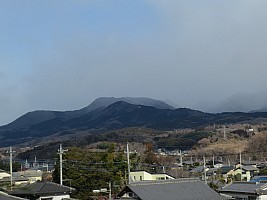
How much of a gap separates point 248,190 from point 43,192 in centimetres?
1160

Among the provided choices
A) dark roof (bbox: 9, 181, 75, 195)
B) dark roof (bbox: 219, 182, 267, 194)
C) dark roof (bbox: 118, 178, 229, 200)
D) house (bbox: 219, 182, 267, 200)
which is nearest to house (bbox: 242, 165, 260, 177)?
dark roof (bbox: 219, 182, 267, 194)

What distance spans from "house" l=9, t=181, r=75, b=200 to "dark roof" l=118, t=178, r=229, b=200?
3967 millimetres

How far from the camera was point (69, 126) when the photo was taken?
198 metres

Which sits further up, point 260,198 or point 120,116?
point 120,116

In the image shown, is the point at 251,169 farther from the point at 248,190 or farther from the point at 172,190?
the point at 172,190

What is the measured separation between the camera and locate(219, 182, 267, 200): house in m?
22.2

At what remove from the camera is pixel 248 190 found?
23.2 meters

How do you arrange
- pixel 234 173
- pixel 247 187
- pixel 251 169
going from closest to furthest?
pixel 247 187, pixel 234 173, pixel 251 169

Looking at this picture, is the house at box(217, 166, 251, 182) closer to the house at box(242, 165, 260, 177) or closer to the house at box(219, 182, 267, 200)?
the house at box(242, 165, 260, 177)

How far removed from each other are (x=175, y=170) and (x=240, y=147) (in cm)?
2793

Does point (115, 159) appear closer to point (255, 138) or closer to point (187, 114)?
point (255, 138)

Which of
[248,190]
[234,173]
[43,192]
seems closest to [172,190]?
[248,190]

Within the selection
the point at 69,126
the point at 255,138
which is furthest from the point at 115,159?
the point at 69,126

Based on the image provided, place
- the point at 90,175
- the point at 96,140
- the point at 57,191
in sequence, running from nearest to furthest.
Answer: the point at 57,191 < the point at 90,175 < the point at 96,140
